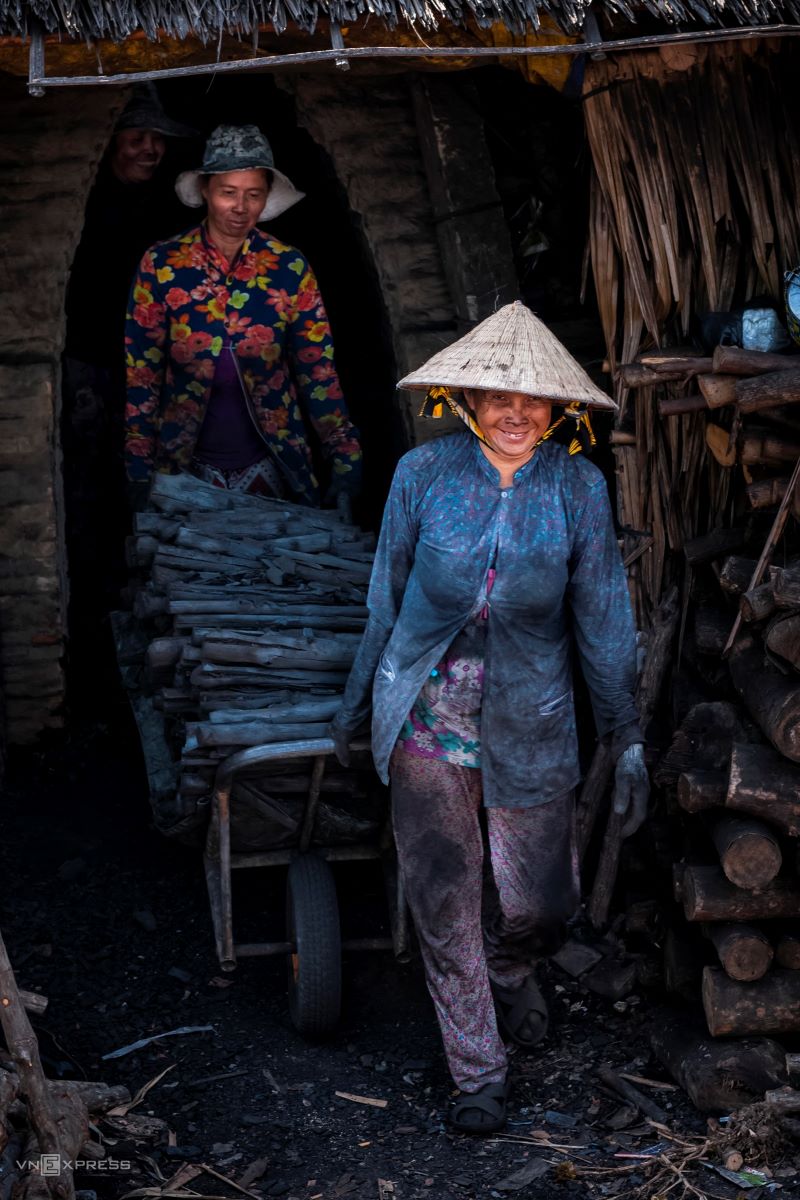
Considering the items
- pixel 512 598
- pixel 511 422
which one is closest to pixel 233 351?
pixel 511 422

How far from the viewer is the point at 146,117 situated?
21.2 ft

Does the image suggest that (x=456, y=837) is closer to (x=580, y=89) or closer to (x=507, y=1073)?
(x=507, y=1073)

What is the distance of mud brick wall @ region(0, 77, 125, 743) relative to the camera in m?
5.89

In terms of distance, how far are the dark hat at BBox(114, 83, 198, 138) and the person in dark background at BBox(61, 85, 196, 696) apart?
30cm

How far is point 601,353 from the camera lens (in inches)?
243

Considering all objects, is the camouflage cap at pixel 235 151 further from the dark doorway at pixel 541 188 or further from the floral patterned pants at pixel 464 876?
the floral patterned pants at pixel 464 876

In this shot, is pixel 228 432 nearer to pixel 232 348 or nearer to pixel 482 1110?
pixel 232 348

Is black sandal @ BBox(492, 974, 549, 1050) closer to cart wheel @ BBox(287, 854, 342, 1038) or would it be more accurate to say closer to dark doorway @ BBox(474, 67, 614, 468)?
cart wheel @ BBox(287, 854, 342, 1038)

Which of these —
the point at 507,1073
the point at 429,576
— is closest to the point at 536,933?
the point at 507,1073

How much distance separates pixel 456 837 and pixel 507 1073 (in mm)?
741

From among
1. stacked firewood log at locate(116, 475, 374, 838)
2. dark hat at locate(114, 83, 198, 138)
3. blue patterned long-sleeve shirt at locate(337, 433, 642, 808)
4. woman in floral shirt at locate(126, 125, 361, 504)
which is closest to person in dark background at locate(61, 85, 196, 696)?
dark hat at locate(114, 83, 198, 138)

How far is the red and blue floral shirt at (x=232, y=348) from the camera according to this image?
5.94 m

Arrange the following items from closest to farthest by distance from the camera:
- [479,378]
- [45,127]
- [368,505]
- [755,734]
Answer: [479,378] < [755,734] < [45,127] < [368,505]

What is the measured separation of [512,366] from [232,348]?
7.42ft
